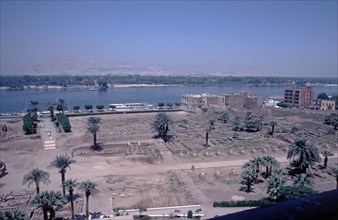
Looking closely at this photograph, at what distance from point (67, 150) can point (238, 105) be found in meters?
44.0

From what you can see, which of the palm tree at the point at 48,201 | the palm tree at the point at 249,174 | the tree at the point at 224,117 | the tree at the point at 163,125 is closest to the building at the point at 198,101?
the tree at the point at 224,117

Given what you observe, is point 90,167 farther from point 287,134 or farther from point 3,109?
point 3,109

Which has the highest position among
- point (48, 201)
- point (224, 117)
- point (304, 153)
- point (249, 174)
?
point (304, 153)

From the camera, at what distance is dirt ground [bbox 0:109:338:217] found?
94.6 feet

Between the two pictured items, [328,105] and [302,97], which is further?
[302,97]

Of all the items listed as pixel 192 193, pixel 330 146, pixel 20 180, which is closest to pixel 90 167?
pixel 20 180

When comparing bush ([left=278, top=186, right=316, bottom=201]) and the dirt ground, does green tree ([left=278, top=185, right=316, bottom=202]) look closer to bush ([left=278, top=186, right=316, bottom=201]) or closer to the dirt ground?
bush ([left=278, top=186, right=316, bottom=201])

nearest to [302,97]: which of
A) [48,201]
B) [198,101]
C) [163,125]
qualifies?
[198,101]

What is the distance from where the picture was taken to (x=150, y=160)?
39906 millimetres

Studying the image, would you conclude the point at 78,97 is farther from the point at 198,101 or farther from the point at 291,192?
the point at 291,192

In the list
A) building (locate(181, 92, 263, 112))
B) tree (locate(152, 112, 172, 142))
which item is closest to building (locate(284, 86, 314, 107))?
Result: building (locate(181, 92, 263, 112))

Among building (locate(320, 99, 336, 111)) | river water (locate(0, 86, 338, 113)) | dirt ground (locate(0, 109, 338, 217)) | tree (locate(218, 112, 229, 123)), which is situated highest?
building (locate(320, 99, 336, 111))

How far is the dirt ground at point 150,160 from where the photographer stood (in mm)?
28844

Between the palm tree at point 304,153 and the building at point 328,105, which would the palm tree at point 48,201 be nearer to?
the palm tree at point 304,153
